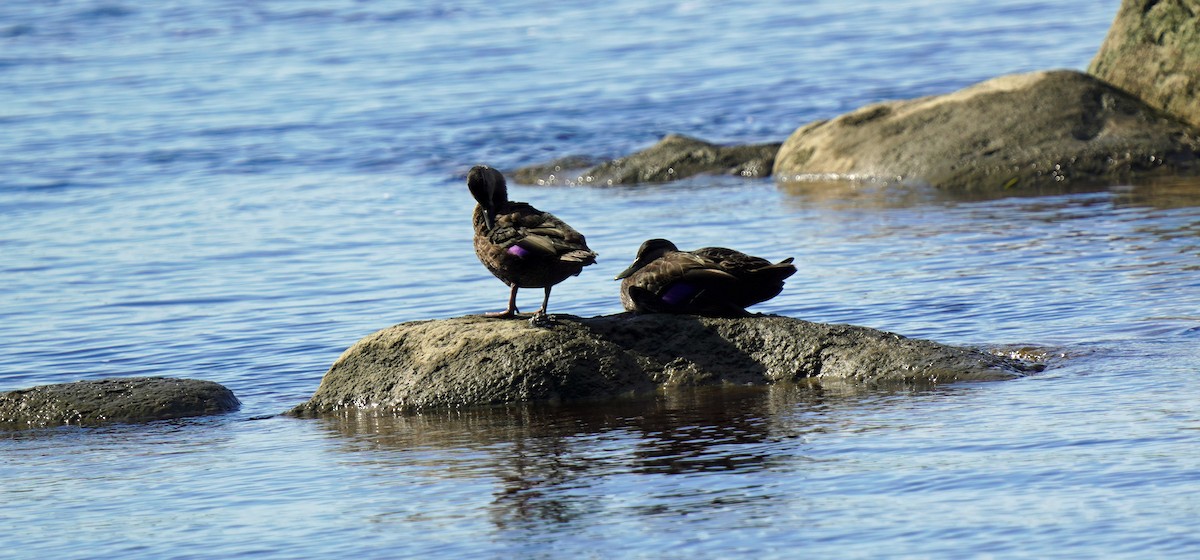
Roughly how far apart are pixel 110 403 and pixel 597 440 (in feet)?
9.21

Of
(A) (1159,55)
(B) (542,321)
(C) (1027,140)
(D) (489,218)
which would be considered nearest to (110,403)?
(D) (489,218)

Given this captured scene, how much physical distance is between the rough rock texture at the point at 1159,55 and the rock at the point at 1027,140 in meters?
0.26

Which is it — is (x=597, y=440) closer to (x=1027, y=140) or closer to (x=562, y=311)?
(x=562, y=311)

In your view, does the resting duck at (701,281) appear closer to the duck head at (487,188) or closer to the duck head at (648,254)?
the duck head at (648,254)

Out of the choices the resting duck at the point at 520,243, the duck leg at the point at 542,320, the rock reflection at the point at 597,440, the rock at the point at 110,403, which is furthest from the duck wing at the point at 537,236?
the rock at the point at 110,403

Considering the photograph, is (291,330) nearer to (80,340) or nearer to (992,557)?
(80,340)

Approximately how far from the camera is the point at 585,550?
563 centimetres

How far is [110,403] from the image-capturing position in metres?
8.70

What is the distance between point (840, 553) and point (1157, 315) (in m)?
4.59

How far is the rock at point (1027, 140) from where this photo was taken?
1525 cm

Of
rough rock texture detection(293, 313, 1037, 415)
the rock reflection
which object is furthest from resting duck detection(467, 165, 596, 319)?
the rock reflection

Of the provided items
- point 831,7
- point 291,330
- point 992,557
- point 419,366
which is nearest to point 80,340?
point 291,330

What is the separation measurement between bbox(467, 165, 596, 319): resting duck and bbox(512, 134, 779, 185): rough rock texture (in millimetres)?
9463

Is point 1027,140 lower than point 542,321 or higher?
higher
